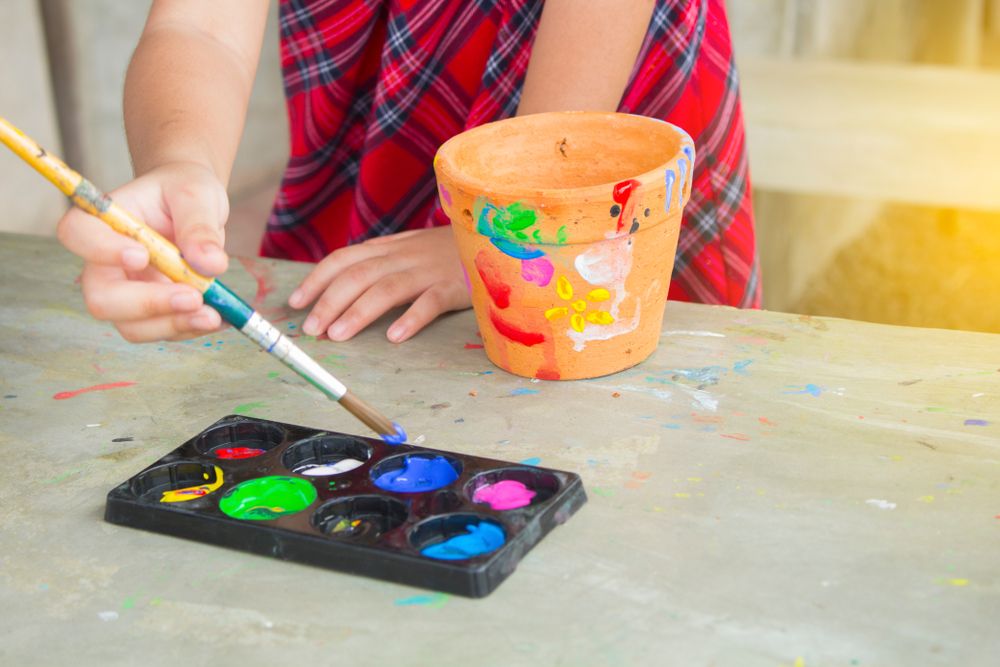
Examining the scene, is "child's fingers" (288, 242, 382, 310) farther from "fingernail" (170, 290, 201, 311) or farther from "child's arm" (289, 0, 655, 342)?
"fingernail" (170, 290, 201, 311)

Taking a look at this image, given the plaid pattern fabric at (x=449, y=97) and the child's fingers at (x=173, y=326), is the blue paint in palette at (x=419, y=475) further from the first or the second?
the plaid pattern fabric at (x=449, y=97)

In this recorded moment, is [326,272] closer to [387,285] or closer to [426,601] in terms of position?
[387,285]

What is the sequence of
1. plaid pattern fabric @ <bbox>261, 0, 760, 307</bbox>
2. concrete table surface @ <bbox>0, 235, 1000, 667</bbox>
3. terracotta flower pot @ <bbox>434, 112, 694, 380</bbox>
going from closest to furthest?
1. concrete table surface @ <bbox>0, 235, 1000, 667</bbox>
2. terracotta flower pot @ <bbox>434, 112, 694, 380</bbox>
3. plaid pattern fabric @ <bbox>261, 0, 760, 307</bbox>

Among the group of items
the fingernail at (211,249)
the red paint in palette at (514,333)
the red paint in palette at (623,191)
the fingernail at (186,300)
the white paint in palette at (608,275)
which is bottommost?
the red paint in palette at (514,333)

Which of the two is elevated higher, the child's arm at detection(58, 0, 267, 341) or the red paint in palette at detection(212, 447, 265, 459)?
the child's arm at detection(58, 0, 267, 341)

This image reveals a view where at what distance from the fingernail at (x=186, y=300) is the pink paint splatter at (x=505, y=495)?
21cm

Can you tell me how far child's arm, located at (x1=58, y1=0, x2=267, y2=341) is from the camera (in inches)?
27.1

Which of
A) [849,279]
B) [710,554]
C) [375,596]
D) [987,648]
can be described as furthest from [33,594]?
[849,279]

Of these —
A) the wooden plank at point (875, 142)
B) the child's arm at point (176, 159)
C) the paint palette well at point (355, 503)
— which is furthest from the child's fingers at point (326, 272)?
the wooden plank at point (875, 142)

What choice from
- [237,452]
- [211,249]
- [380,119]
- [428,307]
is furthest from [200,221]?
[380,119]

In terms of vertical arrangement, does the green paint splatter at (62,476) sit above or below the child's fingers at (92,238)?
below

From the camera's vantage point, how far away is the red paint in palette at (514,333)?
0.85m

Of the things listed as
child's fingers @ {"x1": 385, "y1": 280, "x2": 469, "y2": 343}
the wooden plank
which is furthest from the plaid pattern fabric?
the wooden plank

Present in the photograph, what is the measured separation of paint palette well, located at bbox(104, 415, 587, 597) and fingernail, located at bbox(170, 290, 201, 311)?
112 mm
